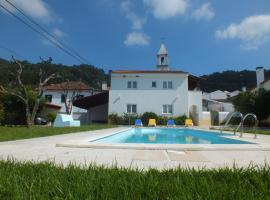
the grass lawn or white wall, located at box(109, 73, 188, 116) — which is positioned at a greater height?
white wall, located at box(109, 73, 188, 116)

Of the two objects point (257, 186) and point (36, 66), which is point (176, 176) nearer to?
point (257, 186)

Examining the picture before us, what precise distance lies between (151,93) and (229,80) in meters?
51.9

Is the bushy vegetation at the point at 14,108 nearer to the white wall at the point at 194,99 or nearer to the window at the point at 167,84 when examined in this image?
the window at the point at 167,84

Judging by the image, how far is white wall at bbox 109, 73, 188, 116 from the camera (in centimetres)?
3141

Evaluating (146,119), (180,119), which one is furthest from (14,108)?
(180,119)

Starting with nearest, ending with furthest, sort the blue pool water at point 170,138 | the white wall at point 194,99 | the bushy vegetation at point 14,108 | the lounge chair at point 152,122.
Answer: the blue pool water at point 170,138, the lounge chair at point 152,122, the bushy vegetation at point 14,108, the white wall at point 194,99

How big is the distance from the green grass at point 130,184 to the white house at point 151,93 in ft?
92.3

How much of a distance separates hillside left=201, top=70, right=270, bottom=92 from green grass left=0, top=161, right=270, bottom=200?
71.8 metres

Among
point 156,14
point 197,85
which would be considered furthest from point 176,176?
point 197,85

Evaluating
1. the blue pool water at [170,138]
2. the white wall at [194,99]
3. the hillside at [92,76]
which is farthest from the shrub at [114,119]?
the hillside at [92,76]

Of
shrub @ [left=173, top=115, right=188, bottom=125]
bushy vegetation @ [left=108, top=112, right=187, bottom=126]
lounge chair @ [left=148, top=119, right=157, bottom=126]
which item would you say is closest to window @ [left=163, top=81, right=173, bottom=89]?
bushy vegetation @ [left=108, top=112, right=187, bottom=126]

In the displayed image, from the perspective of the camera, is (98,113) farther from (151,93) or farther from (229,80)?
(229,80)

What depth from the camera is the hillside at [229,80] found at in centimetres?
7229

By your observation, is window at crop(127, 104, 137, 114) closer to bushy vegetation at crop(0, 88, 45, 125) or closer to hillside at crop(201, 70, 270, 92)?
bushy vegetation at crop(0, 88, 45, 125)
